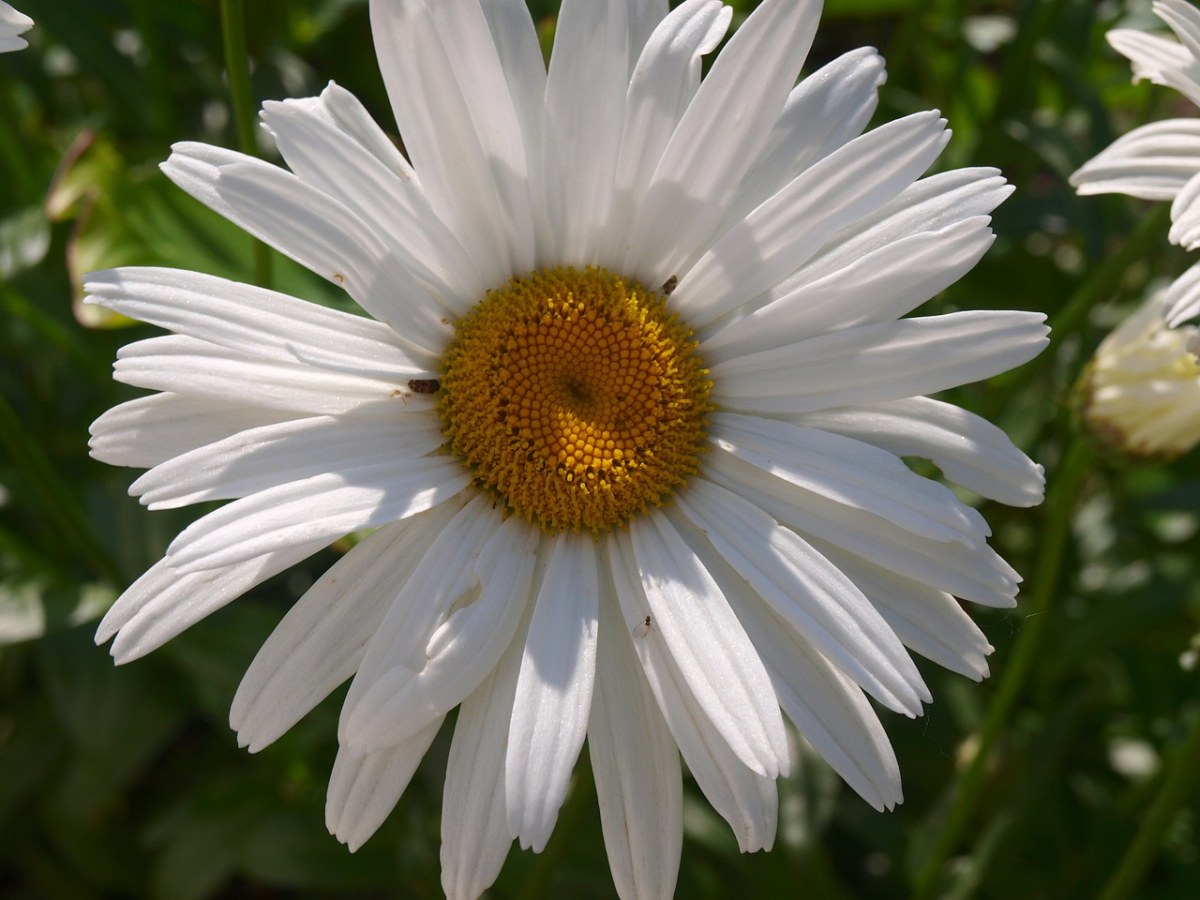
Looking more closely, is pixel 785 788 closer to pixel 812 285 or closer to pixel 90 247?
pixel 812 285

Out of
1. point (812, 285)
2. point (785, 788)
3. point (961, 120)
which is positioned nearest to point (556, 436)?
point (812, 285)

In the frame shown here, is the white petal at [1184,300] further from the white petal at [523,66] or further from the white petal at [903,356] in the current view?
the white petal at [523,66]

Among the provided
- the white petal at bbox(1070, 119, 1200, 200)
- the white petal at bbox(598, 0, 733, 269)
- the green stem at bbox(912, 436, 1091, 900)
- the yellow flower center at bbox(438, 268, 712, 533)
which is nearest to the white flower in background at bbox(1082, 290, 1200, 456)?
the green stem at bbox(912, 436, 1091, 900)

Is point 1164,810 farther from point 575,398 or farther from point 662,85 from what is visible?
point 662,85

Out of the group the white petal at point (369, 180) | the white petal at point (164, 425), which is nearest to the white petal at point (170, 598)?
the white petal at point (164, 425)

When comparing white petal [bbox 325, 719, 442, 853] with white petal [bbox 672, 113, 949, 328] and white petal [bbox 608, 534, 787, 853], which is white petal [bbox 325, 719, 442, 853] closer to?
white petal [bbox 608, 534, 787, 853]

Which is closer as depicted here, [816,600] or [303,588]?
[816,600]

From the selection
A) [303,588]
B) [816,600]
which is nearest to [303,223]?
[816,600]
